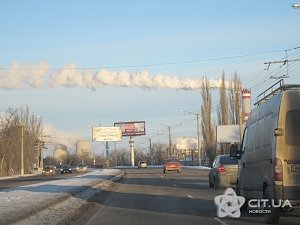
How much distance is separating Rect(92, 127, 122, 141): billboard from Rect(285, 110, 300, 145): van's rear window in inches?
4117

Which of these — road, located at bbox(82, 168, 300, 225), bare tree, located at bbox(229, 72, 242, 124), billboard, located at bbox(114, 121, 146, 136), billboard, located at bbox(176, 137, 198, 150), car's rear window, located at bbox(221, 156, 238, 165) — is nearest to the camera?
road, located at bbox(82, 168, 300, 225)

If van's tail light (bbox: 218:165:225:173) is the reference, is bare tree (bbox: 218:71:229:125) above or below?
above

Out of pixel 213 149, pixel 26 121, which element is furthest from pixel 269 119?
pixel 26 121

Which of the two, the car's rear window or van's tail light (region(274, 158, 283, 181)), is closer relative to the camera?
van's tail light (region(274, 158, 283, 181))

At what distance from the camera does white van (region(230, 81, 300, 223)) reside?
11.7 m

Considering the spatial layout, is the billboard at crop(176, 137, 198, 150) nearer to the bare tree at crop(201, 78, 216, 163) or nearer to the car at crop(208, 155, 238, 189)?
the bare tree at crop(201, 78, 216, 163)

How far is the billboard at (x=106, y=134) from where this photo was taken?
11625 cm

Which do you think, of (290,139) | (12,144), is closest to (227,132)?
(12,144)

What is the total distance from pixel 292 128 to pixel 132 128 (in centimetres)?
11638

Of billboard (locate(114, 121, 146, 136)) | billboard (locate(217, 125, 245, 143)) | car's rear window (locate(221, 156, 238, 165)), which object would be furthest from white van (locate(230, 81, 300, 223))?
billboard (locate(114, 121, 146, 136))

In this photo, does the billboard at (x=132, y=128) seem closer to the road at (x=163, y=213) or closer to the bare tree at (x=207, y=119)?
the bare tree at (x=207, y=119)

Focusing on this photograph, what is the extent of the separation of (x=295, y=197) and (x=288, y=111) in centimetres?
189

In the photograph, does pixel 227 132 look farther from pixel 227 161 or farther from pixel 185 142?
pixel 185 142

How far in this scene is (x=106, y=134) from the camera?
116m
